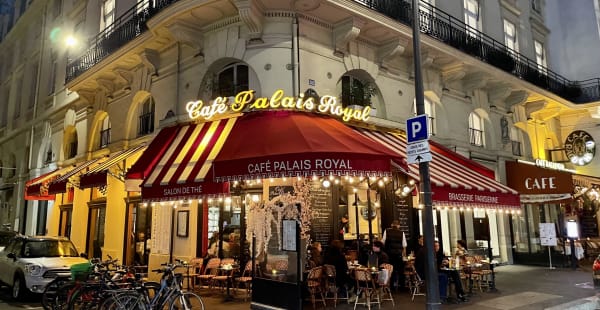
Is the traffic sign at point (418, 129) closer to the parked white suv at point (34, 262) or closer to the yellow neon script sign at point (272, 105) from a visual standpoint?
the yellow neon script sign at point (272, 105)

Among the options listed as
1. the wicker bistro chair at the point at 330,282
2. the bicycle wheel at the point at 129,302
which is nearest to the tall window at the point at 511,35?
the wicker bistro chair at the point at 330,282

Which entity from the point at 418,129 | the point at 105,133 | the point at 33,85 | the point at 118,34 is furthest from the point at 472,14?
the point at 33,85

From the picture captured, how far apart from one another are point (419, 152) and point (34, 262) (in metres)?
10.3

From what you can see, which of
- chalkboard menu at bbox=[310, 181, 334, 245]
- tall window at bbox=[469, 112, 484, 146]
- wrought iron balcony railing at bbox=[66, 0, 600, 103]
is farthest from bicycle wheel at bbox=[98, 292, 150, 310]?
tall window at bbox=[469, 112, 484, 146]

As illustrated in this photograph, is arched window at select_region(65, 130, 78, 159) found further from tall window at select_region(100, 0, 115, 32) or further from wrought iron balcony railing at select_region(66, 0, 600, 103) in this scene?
tall window at select_region(100, 0, 115, 32)

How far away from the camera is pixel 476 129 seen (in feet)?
57.8

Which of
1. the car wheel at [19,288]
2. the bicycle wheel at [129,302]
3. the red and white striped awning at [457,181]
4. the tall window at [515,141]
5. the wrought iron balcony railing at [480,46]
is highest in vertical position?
the wrought iron balcony railing at [480,46]

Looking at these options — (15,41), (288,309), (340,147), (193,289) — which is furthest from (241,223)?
(15,41)

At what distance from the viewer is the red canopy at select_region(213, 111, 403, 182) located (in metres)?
8.63

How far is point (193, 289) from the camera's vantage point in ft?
40.5

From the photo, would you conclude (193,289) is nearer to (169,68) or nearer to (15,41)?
(169,68)

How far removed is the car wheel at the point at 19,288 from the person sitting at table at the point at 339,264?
8031 mm

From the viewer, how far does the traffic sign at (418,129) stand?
7.36m

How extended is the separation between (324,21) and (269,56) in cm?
198
